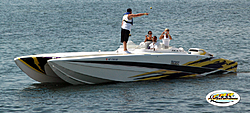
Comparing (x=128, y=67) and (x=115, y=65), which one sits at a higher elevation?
(x=115, y=65)

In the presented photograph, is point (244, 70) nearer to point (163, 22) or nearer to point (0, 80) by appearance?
point (0, 80)

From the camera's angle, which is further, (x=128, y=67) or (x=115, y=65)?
(x=128, y=67)

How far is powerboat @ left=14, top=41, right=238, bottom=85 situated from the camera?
14.3m

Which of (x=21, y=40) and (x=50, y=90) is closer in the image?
(x=50, y=90)

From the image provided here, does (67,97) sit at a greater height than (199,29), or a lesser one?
lesser

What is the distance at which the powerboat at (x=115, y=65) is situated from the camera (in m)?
14.3

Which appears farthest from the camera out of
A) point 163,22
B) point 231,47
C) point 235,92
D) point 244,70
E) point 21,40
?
point 163,22

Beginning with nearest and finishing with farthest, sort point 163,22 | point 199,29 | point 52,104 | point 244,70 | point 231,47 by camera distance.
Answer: point 52,104
point 244,70
point 231,47
point 199,29
point 163,22

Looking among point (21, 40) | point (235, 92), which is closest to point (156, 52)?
point (235, 92)

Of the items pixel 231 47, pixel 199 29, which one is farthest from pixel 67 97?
pixel 199 29

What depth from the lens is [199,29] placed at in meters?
36.5

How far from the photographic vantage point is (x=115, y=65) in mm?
14609

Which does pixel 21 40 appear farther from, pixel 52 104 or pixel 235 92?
pixel 235 92

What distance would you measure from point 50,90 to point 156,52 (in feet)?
15.2
